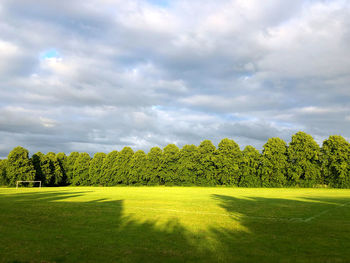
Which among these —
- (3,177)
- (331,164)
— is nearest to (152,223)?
Answer: (331,164)

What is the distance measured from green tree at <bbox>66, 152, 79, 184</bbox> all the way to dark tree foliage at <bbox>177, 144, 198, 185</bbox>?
Answer: 122 ft

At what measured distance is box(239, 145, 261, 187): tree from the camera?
221ft

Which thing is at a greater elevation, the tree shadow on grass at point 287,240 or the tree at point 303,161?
the tree at point 303,161

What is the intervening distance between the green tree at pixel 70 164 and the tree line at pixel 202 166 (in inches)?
12.4

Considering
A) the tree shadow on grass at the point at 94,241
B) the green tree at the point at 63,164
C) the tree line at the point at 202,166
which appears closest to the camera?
the tree shadow on grass at the point at 94,241

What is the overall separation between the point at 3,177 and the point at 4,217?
73.7 meters

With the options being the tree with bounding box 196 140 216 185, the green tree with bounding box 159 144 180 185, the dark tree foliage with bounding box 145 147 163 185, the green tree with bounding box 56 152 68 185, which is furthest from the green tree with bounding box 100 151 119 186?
the tree with bounding box 196 140 216 185

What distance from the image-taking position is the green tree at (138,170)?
79.4 meters

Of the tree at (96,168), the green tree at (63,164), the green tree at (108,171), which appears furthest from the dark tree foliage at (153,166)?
the green tree at (63,164)

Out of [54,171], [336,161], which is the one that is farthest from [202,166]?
[54,171]

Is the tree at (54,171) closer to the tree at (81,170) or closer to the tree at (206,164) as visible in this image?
the tree at (81,170)

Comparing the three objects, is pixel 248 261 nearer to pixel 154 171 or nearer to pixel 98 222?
pixel 98 222

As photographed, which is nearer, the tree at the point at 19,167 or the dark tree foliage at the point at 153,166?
the tree at the point at 19,167

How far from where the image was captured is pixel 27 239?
9.97m
